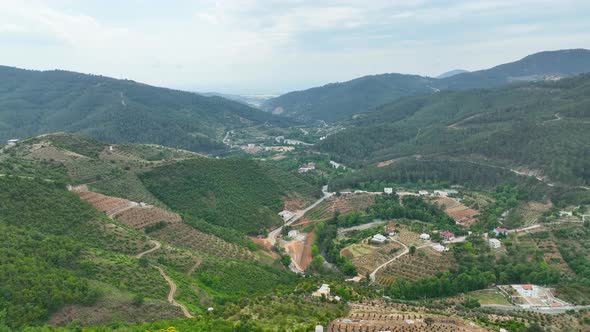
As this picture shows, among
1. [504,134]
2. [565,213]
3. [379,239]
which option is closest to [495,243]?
[379,239]

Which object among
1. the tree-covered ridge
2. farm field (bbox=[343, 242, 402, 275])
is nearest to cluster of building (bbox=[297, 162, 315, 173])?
the tree-covered ridge

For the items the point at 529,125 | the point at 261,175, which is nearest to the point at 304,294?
the point at 261,175

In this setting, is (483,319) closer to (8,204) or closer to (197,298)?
(197,298)

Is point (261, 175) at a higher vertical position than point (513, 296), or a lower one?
higher

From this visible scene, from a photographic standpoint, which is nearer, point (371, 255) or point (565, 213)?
point (371, 255)

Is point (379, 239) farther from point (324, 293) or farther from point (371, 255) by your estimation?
point (324, 293)
